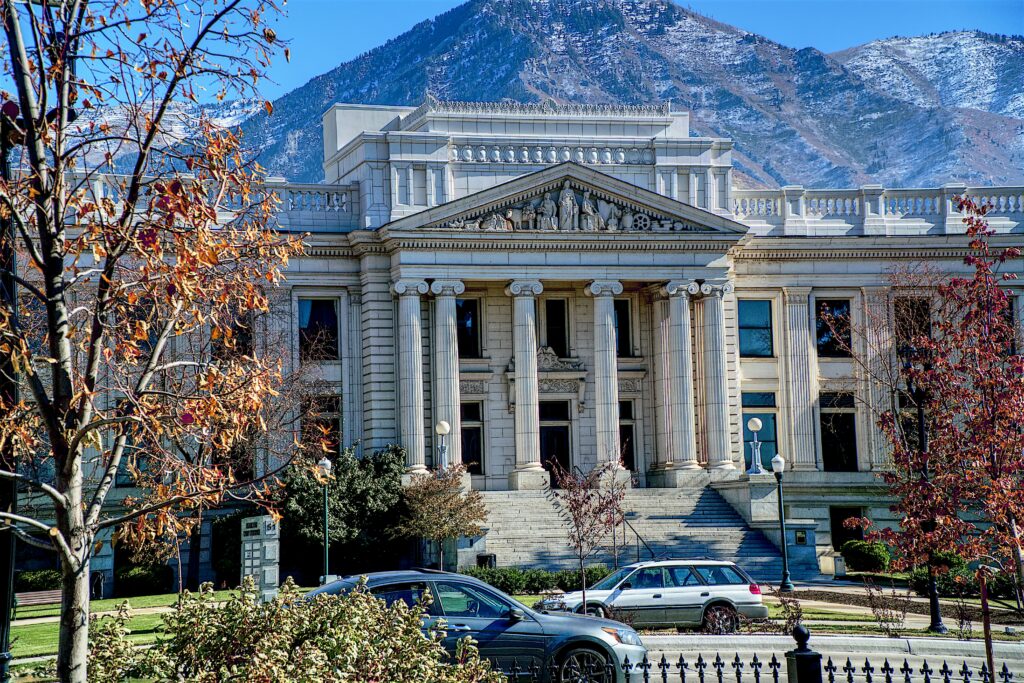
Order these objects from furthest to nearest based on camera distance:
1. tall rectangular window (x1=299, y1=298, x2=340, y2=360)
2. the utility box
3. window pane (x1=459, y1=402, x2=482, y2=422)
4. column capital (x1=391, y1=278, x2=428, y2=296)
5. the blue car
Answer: window pane (x1=459, y1=402, x2=482, y2=422) → tall rectangular window (x1=299, y1=298, x2=340, y2=360) → column capital (x1=391, y1=278, x2=428, y2=296) → the utility box → the blue car

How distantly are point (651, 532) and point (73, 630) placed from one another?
3457 centimetres

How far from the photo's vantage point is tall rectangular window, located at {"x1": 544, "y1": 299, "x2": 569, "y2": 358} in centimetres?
5416

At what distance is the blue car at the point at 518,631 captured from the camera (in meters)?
19.5

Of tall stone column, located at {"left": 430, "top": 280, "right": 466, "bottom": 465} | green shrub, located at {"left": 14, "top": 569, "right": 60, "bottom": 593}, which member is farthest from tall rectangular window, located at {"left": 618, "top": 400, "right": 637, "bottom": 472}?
green shrub, located at {"left": 14, "top": 569, "right": 60, "bottom": 593}

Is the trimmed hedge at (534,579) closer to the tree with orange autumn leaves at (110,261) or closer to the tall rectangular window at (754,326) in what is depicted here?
the tall rectangular window at (754,326)

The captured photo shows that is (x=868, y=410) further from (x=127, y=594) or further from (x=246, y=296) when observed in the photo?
(x=246, y=296)

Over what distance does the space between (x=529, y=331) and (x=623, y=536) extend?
366 inches

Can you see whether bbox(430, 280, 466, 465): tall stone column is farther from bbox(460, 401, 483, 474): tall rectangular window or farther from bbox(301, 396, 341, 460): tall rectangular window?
bbox(301, 396, 341, 460): tall rectangular window

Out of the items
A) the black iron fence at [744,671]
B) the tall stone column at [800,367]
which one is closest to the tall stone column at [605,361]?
the tall stone column at [800,367]

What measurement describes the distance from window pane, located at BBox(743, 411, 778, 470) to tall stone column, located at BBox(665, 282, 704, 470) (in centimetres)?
327

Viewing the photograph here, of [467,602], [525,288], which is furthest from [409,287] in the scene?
[467,602]

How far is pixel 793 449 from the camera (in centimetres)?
5469

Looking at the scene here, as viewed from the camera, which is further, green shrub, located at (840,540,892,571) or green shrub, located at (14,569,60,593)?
green shrub, located at (840,540,892,571)

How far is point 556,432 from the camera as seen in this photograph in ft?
177
